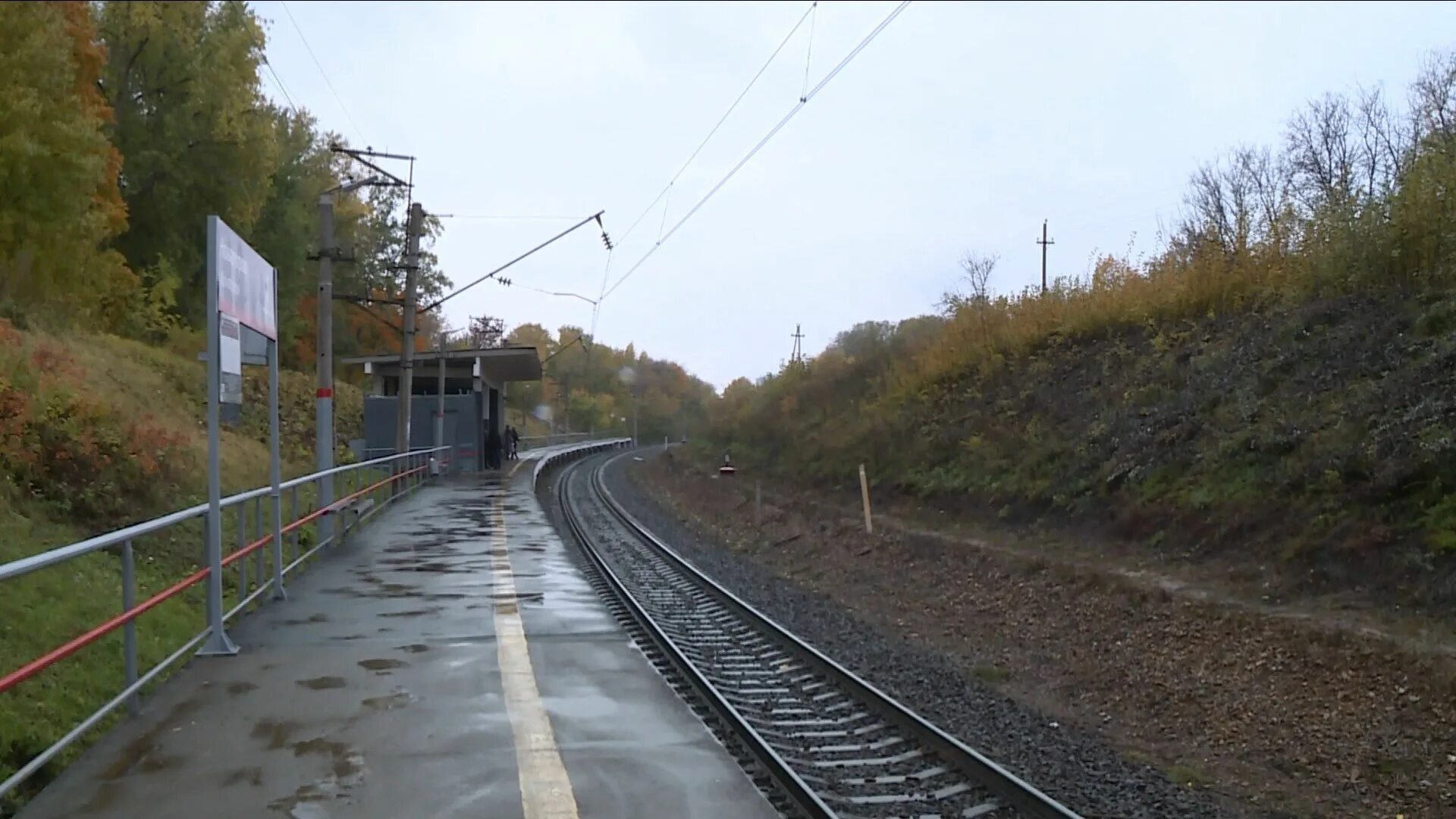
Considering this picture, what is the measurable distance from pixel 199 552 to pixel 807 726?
8703 mm

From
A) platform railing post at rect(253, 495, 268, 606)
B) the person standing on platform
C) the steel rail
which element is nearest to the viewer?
the steel rail

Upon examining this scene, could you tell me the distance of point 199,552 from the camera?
13.2 metres

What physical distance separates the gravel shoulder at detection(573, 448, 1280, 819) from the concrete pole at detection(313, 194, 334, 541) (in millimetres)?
5289

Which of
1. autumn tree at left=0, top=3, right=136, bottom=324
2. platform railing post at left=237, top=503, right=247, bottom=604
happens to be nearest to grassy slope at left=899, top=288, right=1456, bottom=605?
platform railing post at left=237, top=503, right=247, bottom=604

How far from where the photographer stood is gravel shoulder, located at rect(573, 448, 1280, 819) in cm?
626

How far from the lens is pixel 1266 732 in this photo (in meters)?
7.61

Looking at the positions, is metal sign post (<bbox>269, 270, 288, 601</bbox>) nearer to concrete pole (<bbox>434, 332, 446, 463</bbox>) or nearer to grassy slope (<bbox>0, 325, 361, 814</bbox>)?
grassy slope (<bbox>0, 325, 361, 814</bbox>)

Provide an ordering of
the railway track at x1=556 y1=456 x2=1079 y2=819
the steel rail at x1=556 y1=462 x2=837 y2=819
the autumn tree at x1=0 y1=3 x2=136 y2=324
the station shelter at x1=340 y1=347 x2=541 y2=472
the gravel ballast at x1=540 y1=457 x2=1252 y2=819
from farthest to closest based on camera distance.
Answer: the station shelter at x1=340 y1=347 x2=541 y2=472 < the autumn tree at x1=0 y1=3 x2=136 y2=324 < the gravel ballast at x1=540 y1=457 x2=1252 y2=819 < the railway track at x1=556 y1=456 x2=1079 y2=819 < the steel rail at x1=556 y1=462 x2=837 y2=819

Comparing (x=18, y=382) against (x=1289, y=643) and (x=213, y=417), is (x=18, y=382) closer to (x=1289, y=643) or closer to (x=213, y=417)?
(x=213, y=417)

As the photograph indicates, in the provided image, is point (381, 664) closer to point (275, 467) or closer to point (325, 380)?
point (275, 467)

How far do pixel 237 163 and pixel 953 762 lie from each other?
1347 inches

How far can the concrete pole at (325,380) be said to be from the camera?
1473 cm

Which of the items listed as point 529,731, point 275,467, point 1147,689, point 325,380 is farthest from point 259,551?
point 1147,689

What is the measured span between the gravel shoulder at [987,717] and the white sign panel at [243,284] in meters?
5.66
